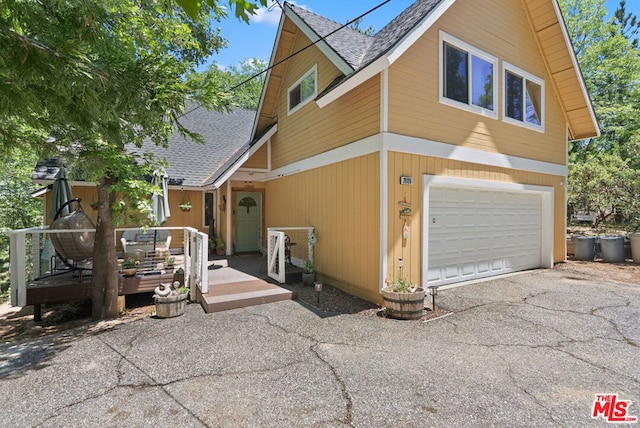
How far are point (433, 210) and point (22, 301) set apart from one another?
7.88 metres

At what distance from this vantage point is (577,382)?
3.24m

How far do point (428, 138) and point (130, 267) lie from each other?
6849mm

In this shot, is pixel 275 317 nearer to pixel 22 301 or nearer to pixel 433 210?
pixel 433 210

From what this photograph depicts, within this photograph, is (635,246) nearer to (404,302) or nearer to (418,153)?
(418,153)

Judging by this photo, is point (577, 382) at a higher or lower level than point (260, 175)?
lower

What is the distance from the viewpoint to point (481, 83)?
7.25m

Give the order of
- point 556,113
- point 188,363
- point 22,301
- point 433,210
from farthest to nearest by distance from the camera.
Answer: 1. point 556,113
2. point 433,210
3. point 22,301
4. point 188,363

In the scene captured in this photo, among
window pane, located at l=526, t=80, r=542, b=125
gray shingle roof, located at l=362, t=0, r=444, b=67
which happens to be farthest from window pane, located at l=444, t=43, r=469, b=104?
window pane, located at l=526, t=80, r=542, b=125

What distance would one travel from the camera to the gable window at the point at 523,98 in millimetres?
7828

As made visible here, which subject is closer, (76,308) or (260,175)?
(76,308)

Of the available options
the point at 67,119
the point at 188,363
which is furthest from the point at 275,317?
the point at 67,119

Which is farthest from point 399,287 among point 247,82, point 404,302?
point 247,82

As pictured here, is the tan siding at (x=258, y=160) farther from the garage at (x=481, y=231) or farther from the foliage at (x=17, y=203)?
the foliage at (x=17, y=203)

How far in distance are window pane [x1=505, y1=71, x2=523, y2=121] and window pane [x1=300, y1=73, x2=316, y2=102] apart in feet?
15.9
